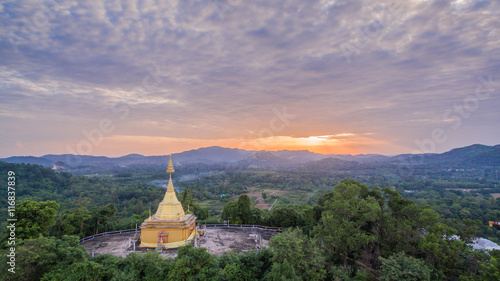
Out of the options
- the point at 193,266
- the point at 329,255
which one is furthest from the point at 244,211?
the point at 193,266

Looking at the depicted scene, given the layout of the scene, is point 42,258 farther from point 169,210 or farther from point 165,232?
point 169,210

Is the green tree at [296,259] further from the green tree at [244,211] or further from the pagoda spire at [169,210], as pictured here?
the green tree at [244,211]

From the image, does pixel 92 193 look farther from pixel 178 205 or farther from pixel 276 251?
pixel 276 251

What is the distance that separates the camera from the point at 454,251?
1188 centimetres

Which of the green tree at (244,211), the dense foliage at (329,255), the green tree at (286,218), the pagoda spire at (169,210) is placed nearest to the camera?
the dense foliage at (329,255)

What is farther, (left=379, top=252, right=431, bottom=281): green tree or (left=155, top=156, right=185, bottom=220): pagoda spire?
(left=155, top=156, right=185, bottom=220): pagoda spire

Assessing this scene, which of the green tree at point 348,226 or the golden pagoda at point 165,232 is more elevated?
the green tree at point 348,226

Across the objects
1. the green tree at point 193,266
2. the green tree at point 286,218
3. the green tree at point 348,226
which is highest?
the green tree at point 348,226

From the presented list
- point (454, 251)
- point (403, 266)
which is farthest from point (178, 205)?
point (454, 251)

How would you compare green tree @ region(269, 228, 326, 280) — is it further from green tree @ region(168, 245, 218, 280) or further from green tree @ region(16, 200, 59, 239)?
green tree @ region(16, 200, 59, 239)

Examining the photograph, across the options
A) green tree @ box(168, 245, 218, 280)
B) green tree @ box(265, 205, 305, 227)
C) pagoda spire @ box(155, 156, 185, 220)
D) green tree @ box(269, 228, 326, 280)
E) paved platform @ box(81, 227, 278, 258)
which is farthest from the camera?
green tree @ box(265, 205, 305, 227)

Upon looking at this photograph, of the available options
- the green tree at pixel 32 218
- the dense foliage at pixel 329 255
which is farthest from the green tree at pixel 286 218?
the green tree at pixel 32 218

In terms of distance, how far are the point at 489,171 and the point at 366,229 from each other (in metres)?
150

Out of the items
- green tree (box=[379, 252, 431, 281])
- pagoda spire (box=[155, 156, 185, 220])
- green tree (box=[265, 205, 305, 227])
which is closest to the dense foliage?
green tree (box=[379, 252, 431, 281])
